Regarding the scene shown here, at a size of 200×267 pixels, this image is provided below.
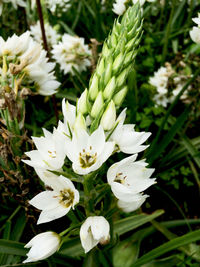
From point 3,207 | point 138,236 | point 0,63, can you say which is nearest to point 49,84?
point 0,63

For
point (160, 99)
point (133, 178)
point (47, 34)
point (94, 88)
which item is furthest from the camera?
point (47, 34)

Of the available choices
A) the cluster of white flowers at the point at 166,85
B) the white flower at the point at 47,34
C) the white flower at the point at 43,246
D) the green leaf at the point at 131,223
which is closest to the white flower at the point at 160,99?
the cluster of white flowers at the point at 166,85

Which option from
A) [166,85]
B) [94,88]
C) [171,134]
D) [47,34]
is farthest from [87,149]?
[47,34]

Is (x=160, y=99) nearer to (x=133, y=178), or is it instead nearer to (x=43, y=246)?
(x=133, y=178)

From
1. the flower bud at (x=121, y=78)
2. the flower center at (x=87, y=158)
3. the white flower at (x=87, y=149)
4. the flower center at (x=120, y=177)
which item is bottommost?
the flower center at (x=120, y=177)

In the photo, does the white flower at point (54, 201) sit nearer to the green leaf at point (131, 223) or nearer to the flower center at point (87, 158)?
the flower center at point (87, 158)

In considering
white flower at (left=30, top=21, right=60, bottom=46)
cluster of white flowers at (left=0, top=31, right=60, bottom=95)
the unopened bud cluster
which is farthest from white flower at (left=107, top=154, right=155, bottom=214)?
white flower at (left=30, top=21, right=60, bottom=46)

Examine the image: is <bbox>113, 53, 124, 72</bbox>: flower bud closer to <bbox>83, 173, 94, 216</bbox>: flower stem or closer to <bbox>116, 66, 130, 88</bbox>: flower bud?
<bbox>116, 66, 130, 88</bbox>: flower bud
